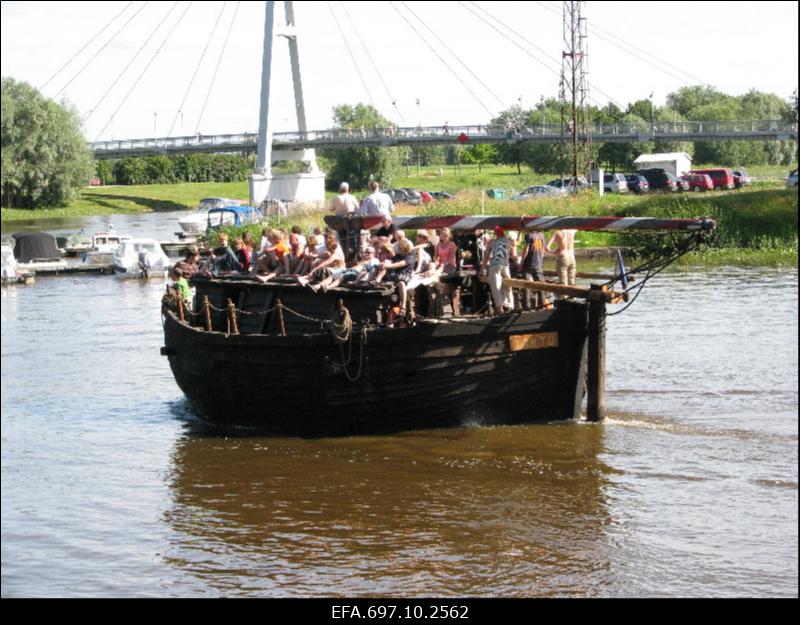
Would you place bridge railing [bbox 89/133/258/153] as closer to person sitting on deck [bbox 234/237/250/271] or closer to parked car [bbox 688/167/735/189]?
parked car [bbox 688/167/735/189]

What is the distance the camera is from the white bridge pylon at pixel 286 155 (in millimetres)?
77688

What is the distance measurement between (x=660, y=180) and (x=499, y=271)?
5685 cm

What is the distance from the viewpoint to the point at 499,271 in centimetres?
1750

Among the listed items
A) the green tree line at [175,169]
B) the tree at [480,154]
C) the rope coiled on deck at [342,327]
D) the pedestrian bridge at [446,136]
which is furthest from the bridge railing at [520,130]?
the rope coiled on deck at [342,327]

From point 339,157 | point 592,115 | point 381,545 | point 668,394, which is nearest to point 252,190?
point 339,157

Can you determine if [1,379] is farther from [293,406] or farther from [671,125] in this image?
[671,125]

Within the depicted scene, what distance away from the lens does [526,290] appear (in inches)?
719

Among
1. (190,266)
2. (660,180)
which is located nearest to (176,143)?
(660,180)

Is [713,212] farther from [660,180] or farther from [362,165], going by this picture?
[362,165]

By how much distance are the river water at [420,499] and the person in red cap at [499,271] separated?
1.73 m

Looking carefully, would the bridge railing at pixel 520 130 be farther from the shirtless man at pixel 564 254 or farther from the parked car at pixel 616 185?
the shirtless man at pixel 564 254

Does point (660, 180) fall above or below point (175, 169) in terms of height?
below

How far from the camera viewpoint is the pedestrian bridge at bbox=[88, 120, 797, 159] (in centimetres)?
9088
